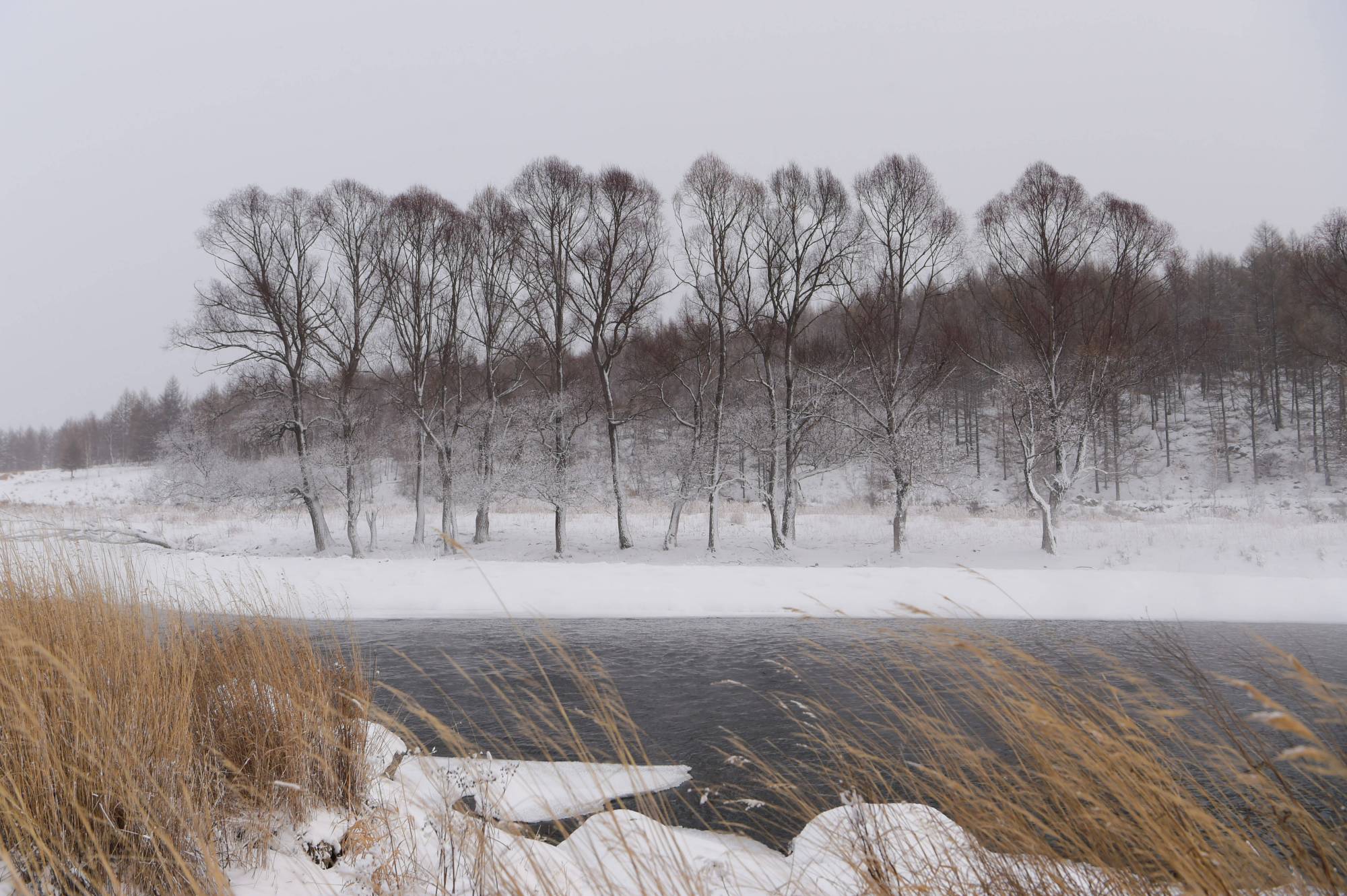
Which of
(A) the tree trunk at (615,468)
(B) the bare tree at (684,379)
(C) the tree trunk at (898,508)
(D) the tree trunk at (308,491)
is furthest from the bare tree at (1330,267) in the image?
(D) the tree trunk at (308,491)

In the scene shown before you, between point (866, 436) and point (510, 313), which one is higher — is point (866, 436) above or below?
below

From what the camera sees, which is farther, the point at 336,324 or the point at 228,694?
the point at 336,324

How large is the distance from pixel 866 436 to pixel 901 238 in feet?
18.2

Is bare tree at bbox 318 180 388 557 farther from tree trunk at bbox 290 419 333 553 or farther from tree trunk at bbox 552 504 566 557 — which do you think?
tree trunk at bbox 552 504 566 557

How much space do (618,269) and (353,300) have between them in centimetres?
822

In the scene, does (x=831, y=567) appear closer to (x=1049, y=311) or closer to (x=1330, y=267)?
(x=1049, y=311)

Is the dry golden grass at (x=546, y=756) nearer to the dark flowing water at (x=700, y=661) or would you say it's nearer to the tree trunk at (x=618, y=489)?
the dark flowing water at (x=700, y=661)

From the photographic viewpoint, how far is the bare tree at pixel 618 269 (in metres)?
18.0

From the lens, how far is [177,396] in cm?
6531

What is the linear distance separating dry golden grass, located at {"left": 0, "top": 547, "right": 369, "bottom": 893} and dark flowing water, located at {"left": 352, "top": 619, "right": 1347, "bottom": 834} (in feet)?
2.96

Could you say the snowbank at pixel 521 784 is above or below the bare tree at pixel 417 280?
below

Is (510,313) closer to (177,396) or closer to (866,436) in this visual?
(866,436)

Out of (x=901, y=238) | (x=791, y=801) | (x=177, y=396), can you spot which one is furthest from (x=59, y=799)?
(x=177, y=396)

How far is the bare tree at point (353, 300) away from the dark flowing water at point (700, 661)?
1000 centimetres
